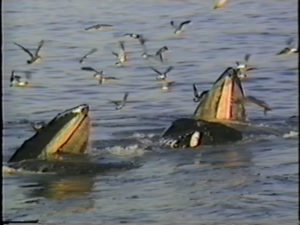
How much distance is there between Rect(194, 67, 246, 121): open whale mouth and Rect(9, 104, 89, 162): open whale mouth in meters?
2.41

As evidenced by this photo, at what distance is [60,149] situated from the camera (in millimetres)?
13336

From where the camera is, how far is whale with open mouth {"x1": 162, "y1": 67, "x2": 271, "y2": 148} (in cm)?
1462

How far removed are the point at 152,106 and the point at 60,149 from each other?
211 inches

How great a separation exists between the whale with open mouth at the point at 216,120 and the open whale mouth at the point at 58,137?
1.52 metres

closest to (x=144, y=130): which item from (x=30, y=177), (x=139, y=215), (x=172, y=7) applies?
(x=30, y=177)

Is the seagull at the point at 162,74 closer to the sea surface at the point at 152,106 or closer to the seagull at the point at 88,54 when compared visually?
the sea surface at the point at 152,106

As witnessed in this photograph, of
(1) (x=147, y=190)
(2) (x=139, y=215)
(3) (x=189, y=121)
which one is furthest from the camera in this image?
(3) (x=189, y=121)

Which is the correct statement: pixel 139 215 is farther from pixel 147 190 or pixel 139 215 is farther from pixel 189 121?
pixel 189 121

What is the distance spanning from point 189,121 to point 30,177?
2649 millimetres

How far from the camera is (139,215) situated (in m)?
10.9

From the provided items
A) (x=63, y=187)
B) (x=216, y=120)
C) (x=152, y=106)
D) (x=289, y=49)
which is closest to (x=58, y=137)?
(x=63, y=187)

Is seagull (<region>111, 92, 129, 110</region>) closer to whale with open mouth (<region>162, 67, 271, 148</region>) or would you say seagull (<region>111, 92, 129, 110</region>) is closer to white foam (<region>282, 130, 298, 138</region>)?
whale with open mouth (<region>162, 67, 271, 148</region>)

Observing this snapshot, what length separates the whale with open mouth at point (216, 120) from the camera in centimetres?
1462

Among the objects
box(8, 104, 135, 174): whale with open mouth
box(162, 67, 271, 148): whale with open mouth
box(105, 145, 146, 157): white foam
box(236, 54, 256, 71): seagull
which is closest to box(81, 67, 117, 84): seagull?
box(236, 54, 256, 71): seagull
